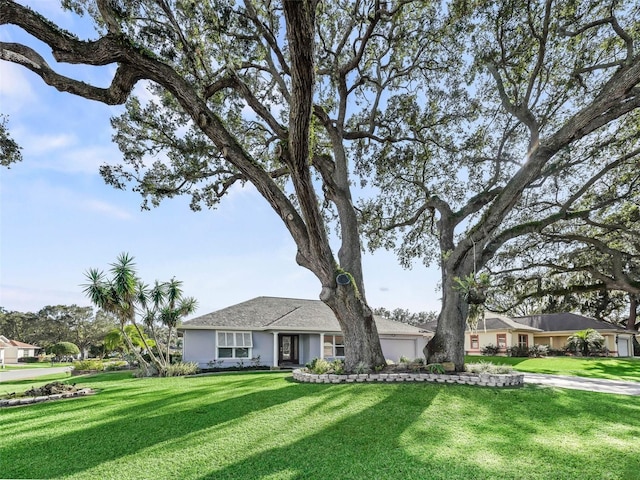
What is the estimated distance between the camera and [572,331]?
98.6ft

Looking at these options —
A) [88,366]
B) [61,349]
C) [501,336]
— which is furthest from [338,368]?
[61,349]

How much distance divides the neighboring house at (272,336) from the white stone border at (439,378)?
8.16 m

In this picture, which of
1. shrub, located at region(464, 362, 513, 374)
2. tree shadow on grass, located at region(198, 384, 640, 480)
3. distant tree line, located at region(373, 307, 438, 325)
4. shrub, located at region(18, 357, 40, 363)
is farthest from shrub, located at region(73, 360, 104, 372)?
distant tree line, located at region(373, 307, 438, 325)

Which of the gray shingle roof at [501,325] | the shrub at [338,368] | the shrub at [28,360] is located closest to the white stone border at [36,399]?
the shrub at [338,368]

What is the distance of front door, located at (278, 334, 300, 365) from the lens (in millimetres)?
20703

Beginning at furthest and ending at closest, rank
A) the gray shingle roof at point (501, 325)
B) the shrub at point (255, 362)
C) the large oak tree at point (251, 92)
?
the gray shingle roof at point (501, 325) → the shrub at point (255, 362) → the large oak tree at point (251, 92)

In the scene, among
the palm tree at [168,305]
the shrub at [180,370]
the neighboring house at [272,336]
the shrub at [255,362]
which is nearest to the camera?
the shrub at [180,370]

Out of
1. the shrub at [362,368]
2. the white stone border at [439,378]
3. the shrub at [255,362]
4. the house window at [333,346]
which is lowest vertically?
the shrub at [255,362]

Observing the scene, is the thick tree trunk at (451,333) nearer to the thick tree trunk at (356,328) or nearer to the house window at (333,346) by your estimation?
the thick tree trunk at (356,328)

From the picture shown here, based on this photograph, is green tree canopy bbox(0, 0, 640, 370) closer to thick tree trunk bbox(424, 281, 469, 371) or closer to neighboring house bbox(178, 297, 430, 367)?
thick tree trunk bbox(424, 281, 469, 371)

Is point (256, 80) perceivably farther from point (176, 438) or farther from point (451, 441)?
point (451, 441)

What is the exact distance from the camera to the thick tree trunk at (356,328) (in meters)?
10.3

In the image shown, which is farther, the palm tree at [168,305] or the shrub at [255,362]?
the shrub at [255,362]

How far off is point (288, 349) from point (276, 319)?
2890 mm
